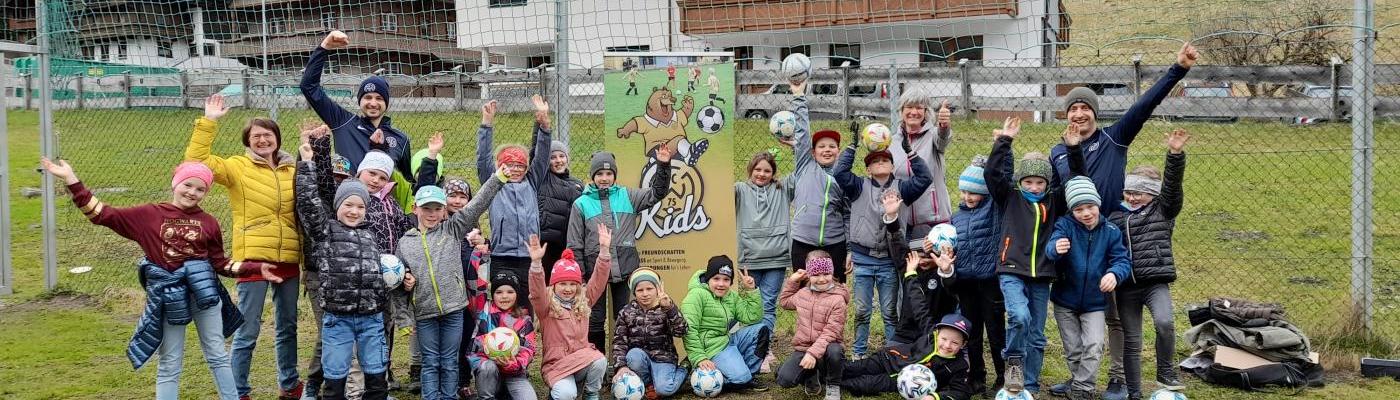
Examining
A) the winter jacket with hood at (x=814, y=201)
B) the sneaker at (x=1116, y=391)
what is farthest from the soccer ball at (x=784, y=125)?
the sneaker at (x=1116, y=391)

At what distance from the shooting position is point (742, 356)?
6.22 m

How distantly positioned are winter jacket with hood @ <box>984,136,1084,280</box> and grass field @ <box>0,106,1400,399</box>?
0.97 m

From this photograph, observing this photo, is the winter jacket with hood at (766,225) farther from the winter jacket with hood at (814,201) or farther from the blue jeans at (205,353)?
the blue jeans at (205,353)

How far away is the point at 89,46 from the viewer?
912 centimetres

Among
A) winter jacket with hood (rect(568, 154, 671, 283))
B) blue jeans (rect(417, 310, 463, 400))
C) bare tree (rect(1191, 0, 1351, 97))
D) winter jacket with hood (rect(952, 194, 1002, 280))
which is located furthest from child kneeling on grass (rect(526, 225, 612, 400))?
bare tree (rect(1191, 0, 1351, 97))

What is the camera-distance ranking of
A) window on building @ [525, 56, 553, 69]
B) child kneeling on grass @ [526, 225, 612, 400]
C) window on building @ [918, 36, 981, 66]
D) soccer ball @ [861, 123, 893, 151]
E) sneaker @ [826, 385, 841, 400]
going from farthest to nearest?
1. window on building @ [918, 36, 981, 66]
2. window on building @ [525, 56, 553, 69]
3. soccer ball @ [861, 123, 893, 151]
4. sneaker @ [826, 385, 841, 400]
5. child kneeling on grass @ [526, 225, 612, 400]

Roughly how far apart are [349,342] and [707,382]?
1879mm

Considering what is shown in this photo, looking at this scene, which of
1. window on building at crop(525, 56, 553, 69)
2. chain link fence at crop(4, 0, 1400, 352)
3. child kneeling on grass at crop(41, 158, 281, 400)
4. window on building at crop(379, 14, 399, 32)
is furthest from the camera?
window on building at crop(379, 14, 399, 32)

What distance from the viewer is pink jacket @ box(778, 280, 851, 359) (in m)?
5.90

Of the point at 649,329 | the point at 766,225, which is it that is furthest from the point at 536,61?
the point at 649,329

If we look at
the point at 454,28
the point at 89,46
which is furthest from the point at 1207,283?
the point at 89,46

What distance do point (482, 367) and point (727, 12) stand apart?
371 cm

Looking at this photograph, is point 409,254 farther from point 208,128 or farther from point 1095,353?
point 1095,353

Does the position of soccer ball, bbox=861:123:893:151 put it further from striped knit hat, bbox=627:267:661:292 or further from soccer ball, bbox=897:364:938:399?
striped knit hat, bbox=627:267:661:292
